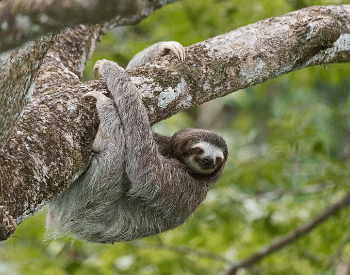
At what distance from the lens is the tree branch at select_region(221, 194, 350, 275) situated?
7.99 metres

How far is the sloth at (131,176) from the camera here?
455cm

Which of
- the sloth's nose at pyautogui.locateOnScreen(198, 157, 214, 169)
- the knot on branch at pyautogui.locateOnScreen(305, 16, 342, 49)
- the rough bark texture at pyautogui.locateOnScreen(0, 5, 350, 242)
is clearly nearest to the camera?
the rough bark texture at pyautogui.locateOnScreen(0, 5, 350, 242)

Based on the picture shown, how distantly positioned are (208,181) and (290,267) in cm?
326

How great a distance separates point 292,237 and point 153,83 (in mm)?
4949

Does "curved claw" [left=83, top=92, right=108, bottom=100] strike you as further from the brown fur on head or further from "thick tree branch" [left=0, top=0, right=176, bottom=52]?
"thick tree branch" [left=0, top=0, right=176, bottom=52]

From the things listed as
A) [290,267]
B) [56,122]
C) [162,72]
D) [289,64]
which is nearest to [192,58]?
[162,72]

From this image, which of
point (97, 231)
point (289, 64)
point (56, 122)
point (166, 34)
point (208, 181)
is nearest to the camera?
point (56, 122)

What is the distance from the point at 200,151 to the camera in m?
5.83

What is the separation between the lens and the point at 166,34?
31.8 ft

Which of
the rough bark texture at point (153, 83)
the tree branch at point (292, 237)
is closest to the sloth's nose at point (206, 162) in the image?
the rough bark texture at point (153, 83)

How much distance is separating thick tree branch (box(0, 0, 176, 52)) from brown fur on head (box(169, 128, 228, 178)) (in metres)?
4.10

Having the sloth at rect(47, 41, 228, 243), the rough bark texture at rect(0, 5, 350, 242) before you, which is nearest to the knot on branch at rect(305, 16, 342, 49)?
the rough bark texture at rect(0, 5, 350, 242)

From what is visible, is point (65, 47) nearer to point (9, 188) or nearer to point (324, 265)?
point (9, 188)

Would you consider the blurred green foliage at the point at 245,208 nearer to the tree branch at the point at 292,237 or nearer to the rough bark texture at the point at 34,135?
the tree branch at the point at 292,237
